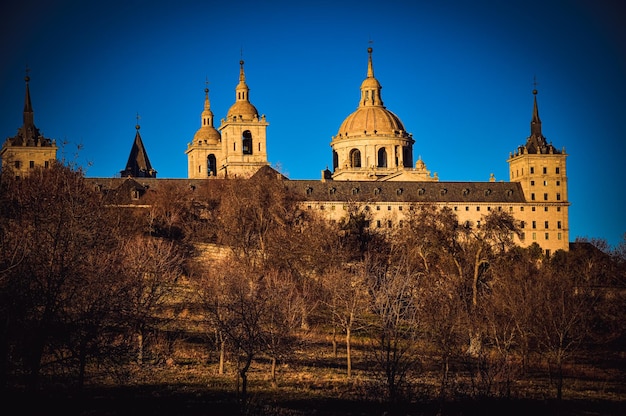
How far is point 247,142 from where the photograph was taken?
390ft

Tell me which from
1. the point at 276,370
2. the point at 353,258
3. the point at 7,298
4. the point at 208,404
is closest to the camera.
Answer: the point at 7,298

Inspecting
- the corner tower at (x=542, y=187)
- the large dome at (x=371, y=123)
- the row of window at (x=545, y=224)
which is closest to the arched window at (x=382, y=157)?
the large dome at (x=371, y=123)

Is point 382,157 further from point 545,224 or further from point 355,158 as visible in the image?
point 545,224

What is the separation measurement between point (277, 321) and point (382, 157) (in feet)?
312

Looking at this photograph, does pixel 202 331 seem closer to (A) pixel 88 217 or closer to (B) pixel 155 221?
(A) pixel 88 217

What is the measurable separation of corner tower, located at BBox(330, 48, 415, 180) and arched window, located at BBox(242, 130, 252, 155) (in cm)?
1438

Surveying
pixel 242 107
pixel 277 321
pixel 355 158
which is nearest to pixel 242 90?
pixel 242 107

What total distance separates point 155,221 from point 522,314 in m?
35.4

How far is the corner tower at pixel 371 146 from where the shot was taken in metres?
129

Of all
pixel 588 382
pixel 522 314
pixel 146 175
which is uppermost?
pixel 146 175

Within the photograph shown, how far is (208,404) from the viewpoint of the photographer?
3188 cm

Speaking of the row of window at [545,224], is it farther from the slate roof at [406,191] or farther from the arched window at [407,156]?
the arched window at [407,156]

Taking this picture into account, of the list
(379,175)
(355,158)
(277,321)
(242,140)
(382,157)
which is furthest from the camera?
(382,157)

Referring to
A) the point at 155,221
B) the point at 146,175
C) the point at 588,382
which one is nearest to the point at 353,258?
the point at 155,221
